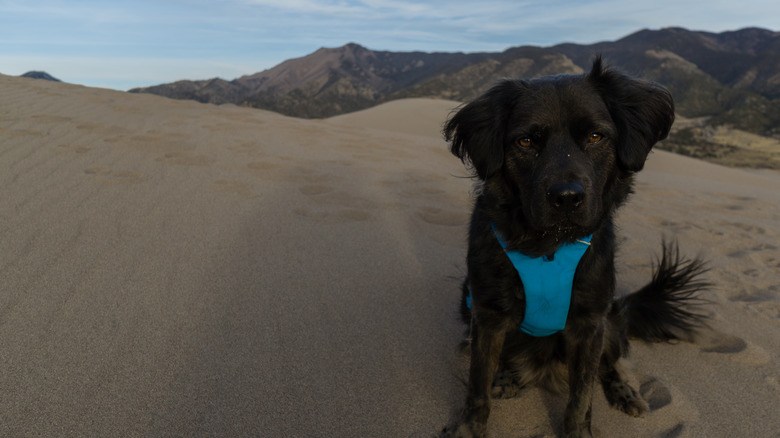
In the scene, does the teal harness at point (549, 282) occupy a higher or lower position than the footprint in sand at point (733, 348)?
higher

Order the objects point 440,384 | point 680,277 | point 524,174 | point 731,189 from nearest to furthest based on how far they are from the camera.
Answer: point 524,174 → point 440,384 → point 680,277 → point 731,189

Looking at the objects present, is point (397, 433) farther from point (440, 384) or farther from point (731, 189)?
point (731, 189)

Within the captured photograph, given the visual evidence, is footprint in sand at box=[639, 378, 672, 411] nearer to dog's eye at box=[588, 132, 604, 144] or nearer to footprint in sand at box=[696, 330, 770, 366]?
footprint in sand at box=[696, 330, 770, 366]

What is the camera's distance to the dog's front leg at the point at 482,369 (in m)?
2.01

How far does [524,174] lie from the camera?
77.8 inches

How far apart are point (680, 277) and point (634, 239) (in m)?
2.01

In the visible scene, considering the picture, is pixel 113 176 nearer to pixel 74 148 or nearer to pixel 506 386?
pixel 74 148

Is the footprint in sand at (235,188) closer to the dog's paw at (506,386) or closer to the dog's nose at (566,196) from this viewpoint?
the dog's paw at (506,386)

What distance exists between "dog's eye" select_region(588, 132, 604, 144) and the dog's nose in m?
0.30

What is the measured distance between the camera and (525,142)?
1994 millimetres

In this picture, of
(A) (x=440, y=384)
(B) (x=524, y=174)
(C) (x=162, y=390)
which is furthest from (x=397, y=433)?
(B) (x=524, y=174)

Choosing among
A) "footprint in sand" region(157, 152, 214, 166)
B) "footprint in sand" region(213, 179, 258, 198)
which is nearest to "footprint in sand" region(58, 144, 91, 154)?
"footprint in sand" region(157, 152, 214, 166)

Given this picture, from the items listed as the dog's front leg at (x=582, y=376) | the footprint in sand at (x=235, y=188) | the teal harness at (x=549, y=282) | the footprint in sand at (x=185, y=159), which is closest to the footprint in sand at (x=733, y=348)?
the dog's front leg at (x=582, y=376)

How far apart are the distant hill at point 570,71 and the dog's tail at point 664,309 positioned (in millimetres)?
1233
